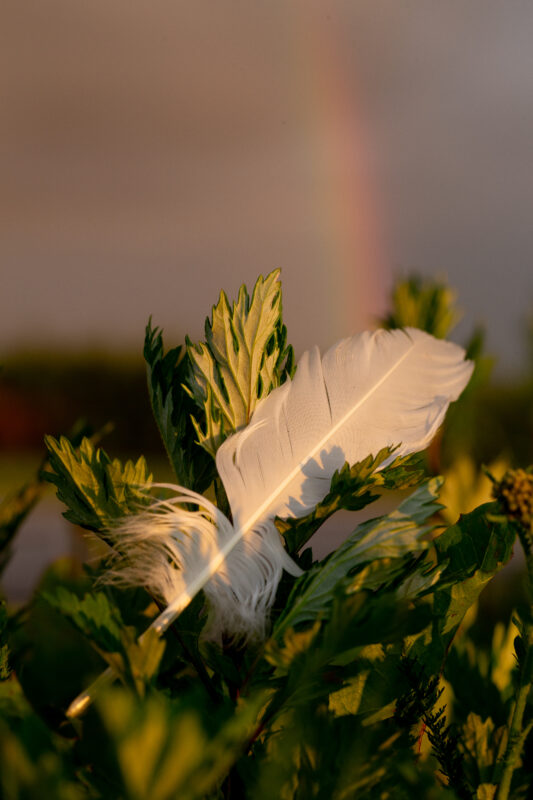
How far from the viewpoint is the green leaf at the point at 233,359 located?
321mm

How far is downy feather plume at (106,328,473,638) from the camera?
303 mm

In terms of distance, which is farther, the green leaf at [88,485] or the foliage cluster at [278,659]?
the green leaf at [88,485]

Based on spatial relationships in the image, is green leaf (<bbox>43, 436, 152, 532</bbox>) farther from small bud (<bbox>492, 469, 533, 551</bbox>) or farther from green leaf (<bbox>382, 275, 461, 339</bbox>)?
green leaf (<bbox>382, 275, 461, 339</bbox>)

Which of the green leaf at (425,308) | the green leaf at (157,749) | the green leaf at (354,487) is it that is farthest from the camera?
the green leaf at (425,308)

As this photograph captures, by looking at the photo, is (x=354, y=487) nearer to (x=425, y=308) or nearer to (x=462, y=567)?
(x=462, y=567)

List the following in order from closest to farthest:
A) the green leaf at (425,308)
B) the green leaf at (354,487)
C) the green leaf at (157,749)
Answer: the green leaf at (157,749) < the green leaf at (354,487) < the green leaf at (425,308)

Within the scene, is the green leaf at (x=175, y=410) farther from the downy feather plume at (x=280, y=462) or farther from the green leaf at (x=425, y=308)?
the green leaf at (x=425, y=308)

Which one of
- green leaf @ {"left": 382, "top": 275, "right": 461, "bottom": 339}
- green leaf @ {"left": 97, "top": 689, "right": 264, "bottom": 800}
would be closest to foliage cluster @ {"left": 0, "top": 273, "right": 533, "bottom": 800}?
green leaf @ {"left": 97, "top": 689, "right": 264, "bottom": 800}

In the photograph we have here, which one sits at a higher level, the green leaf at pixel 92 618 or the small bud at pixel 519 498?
the small bud at pixel 519 498

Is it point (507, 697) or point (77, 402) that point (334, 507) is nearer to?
point (507, 697)

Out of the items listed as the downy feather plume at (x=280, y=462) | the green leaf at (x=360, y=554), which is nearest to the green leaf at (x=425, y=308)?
the downy feather plume at (x=280, y=462)

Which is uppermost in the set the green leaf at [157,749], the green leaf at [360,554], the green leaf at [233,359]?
the green leaf at [233,359]

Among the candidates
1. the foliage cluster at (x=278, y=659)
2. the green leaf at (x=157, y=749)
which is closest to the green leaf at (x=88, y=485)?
the foliage cluster at (x=278, y=659)

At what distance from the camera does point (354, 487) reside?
296 millimetres
